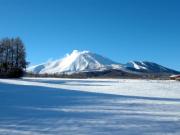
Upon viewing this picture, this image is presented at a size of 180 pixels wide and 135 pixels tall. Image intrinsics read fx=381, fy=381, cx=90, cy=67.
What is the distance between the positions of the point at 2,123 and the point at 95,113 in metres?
4.65

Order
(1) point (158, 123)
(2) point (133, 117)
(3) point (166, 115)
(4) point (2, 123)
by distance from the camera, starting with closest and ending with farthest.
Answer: (4) point (2, 123)
(1) point (158, 123)
(2) point (133, 117)
(3) point (166, 115)

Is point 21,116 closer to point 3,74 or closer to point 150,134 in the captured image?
point 150,134

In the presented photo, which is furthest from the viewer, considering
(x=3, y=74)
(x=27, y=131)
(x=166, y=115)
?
(x=3, y=74)

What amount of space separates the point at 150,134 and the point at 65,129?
2.67 meters

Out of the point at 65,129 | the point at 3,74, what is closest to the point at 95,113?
the point at 65,129

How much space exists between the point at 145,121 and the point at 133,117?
1.04 meters

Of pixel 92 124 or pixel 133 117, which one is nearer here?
pixel 92 124

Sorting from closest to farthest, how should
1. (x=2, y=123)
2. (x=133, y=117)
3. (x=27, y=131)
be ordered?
(x=27, y=131) < (x=2, y=123) < (x=133, y=117)

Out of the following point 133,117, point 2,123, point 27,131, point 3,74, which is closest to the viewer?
point 27,131

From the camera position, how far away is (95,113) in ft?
53.1

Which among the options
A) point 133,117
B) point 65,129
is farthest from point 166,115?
point 65,129

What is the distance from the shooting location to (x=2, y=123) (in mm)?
12789

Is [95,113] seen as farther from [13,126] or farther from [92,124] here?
[13,126]

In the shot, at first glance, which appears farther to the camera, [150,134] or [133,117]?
[133,117]
